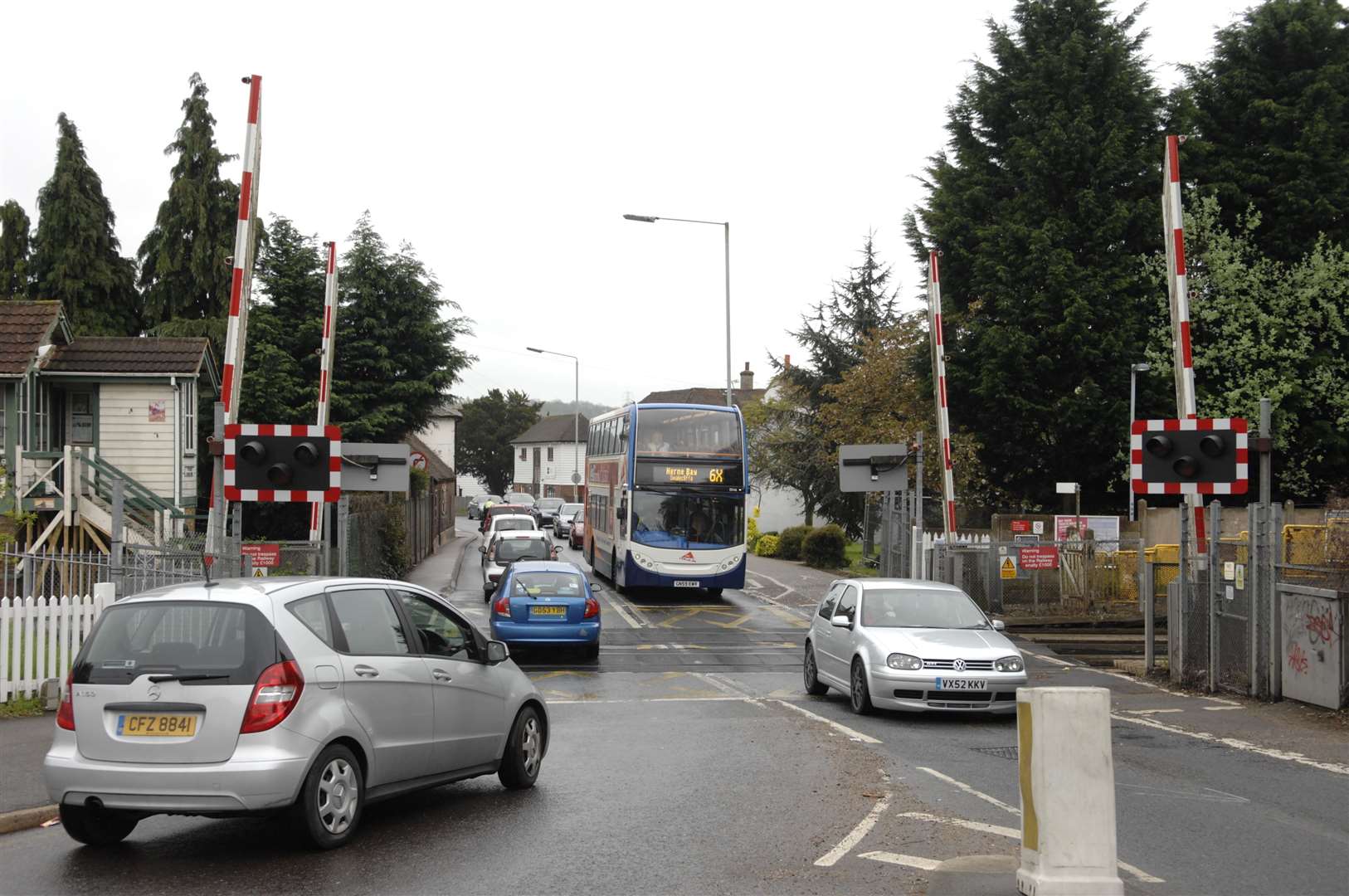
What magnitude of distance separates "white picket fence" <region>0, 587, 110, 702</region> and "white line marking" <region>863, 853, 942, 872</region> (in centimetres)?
830

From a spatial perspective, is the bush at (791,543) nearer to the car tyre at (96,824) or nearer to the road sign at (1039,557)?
the road sign at (1039,557)

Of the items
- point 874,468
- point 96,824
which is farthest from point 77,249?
point 96,824

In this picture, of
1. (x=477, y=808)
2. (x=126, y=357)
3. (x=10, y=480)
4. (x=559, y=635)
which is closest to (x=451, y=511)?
(x=126, y=357)

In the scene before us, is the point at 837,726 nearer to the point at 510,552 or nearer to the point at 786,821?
the point at 786,821

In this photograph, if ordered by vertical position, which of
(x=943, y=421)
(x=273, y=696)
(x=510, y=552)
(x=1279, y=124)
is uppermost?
(x=1279, y=124)

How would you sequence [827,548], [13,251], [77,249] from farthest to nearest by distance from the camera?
1. [13,251]
2. [77,249]
3. [827,548]

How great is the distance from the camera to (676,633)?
Result: 2466 cm

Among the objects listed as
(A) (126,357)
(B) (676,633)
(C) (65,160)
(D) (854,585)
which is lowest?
(B) (676,633)

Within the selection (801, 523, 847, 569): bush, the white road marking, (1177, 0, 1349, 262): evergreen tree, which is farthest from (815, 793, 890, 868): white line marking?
(801, 523, 847, 569): bush

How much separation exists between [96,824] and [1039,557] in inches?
830

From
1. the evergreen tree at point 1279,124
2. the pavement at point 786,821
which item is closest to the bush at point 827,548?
the evergreen tree at point 1279,124

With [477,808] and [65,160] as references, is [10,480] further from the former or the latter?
[65,160]

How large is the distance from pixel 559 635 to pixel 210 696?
12451 mm

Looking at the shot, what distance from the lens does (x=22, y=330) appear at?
28.3 metres
